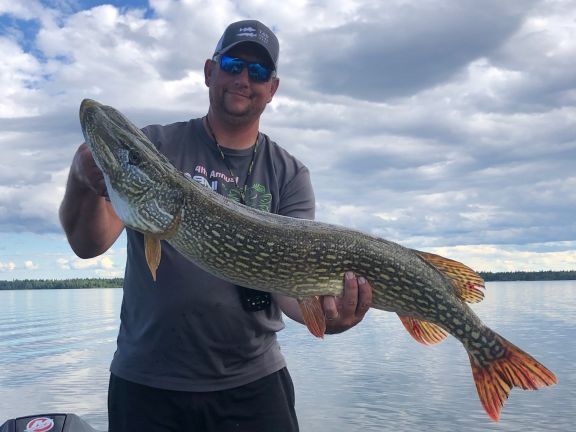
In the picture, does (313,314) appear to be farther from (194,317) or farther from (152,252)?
(152,252)

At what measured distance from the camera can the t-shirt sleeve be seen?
3812 millimetres

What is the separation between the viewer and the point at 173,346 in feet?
10.7

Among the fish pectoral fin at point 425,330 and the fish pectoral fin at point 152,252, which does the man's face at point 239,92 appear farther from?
the fish pectoral fin at point 425,330

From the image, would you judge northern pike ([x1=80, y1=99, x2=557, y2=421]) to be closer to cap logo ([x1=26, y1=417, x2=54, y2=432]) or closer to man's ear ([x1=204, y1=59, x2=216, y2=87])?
man's ear ([x1=204, y1=59, x2=216, y2=87])

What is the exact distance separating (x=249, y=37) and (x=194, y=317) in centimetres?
184

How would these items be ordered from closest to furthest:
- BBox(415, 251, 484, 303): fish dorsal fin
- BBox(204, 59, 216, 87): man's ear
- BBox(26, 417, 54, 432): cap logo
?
BBox(415, 251, 484, 303): fish dorsal fin
BBox(204, 59, 216, 87): man's ear
BBox(26, 417, 54, 432): cap logo

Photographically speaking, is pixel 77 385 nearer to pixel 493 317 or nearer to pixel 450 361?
pixel 450 361

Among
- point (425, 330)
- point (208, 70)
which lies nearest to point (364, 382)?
point (425, 330)

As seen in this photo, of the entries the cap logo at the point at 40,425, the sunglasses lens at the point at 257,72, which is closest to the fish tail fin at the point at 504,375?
the sunglasses lens at the point at 257,72

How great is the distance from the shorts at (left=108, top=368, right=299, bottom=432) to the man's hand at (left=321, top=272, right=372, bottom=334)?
56cm

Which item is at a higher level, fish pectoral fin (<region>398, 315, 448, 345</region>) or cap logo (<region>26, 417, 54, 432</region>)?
fish pectoral fin (<region>398, 315, 448, 345</region>)

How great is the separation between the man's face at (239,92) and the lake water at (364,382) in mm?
10437

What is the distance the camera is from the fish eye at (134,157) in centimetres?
337

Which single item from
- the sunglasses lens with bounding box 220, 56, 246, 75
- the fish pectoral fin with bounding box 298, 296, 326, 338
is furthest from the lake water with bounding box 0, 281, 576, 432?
the sunglasses lens with bounding box 220, 56, 246, 75
